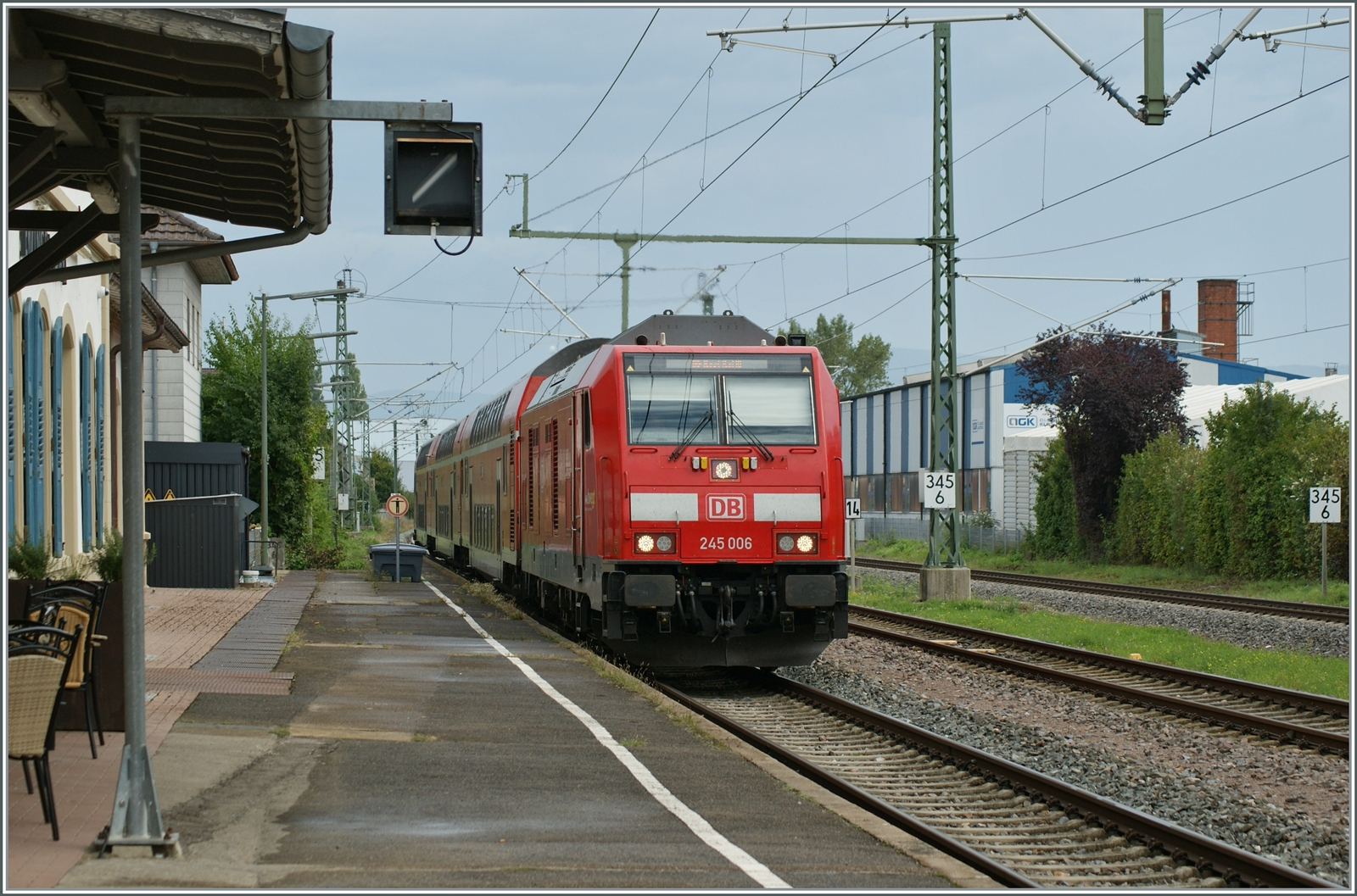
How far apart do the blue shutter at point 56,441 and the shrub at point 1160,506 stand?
25768mm

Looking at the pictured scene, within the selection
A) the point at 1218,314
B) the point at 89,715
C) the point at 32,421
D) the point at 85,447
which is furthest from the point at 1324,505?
the point at 1218,314

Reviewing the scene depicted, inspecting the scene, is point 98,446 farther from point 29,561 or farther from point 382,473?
point 382,473

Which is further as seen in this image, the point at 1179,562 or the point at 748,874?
the point at 1179,562

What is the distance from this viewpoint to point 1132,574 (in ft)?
121

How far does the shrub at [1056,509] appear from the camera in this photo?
44.2 metres

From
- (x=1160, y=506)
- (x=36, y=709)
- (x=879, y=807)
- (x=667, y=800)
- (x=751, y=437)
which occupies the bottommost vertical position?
(x=879, y=807)

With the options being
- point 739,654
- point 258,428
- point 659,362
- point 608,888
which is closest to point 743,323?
point 659,362

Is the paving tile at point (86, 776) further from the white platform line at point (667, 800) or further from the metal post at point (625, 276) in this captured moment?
the metal post at point (625, 276)

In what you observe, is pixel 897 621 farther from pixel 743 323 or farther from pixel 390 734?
pixel 390 734

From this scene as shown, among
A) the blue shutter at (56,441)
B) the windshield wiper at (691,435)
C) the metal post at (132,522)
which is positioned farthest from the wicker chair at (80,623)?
the blue shutter at (56,441)

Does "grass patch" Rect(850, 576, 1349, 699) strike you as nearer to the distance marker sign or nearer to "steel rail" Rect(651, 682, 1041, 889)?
the distance marker sign

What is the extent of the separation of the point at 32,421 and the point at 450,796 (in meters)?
9.84

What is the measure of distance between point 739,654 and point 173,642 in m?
6.53

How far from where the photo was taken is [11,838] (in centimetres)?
668
